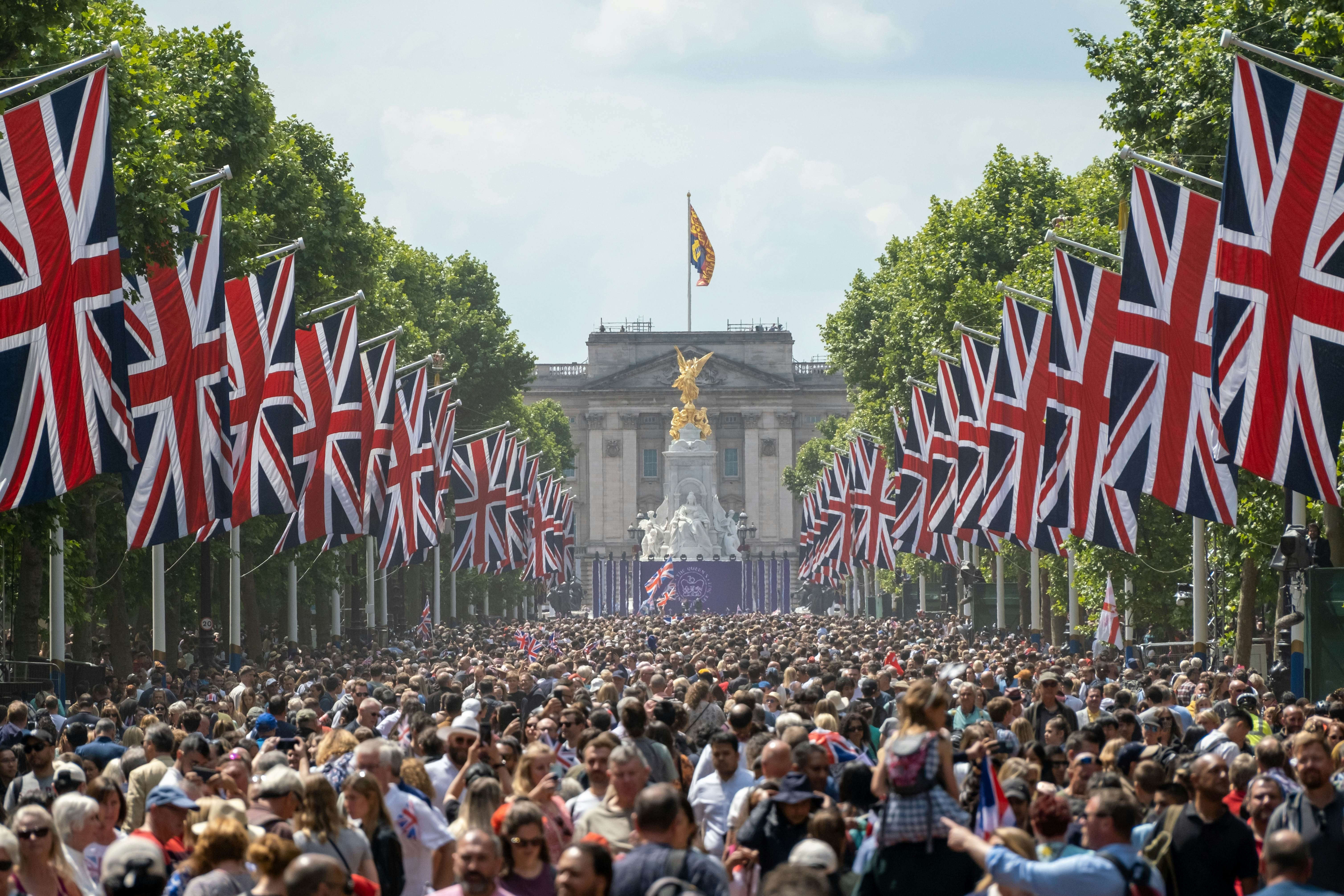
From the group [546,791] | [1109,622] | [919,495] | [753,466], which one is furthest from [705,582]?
[546,791]

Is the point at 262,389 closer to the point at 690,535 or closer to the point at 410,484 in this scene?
the point at 410,484

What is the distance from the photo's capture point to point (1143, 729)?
14.3 meters

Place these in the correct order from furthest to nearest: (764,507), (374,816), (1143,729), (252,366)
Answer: (764,507), (252,366), (1143,729), (374,816)

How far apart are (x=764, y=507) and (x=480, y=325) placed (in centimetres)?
8066

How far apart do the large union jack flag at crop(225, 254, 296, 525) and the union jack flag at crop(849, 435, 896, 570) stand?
2501 centimetres

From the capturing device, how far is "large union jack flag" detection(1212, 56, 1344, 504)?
52.6 ft

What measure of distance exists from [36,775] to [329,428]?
16644mm

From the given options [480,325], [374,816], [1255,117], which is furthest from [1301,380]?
[480,325]

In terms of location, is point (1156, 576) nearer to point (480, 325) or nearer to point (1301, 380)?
point (1301, 380)

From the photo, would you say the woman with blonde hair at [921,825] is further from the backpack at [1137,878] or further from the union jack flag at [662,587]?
the union jack flag at [662,587]

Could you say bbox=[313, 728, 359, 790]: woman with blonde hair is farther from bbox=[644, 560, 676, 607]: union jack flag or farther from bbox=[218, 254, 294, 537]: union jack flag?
bbox=[644, 560, 676, 607]: union jack flag

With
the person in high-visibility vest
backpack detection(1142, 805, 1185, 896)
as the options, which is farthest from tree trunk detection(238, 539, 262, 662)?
backpack detection(1142, 805, 1185, 896)

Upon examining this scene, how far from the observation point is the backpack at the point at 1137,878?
7.56m

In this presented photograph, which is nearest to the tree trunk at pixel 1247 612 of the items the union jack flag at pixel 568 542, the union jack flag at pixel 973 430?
the union jack flag at pixel 973 430
